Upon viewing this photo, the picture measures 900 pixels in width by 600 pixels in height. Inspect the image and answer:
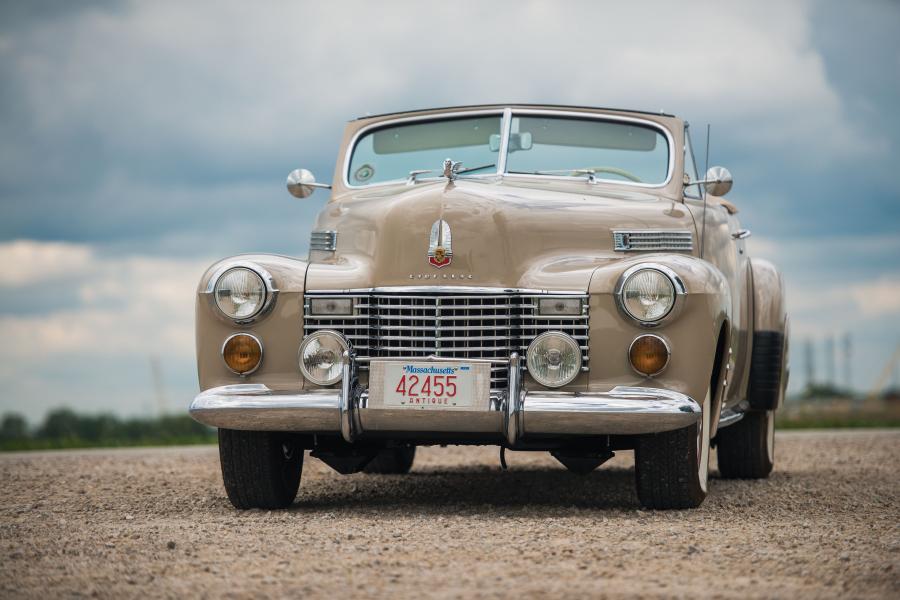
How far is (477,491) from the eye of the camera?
7.24 m

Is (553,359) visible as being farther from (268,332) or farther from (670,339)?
(268,332)

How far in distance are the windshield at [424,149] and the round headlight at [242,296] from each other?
4.97 ft

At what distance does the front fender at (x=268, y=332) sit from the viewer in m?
5.64

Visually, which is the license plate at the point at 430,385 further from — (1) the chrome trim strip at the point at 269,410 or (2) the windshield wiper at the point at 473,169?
(2) the windshield wiper at the point at 473,169

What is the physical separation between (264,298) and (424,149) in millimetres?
1867

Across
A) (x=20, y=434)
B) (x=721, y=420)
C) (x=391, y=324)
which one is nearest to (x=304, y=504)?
(x=391, y=324)

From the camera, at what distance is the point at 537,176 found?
665 cm

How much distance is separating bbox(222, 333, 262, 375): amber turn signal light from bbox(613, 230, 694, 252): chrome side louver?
A: 1.83 meters

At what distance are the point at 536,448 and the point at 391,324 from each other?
0.88 metres

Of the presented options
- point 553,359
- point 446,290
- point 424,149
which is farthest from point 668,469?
point 424,149

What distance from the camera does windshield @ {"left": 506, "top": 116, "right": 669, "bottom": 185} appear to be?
22.3 feet

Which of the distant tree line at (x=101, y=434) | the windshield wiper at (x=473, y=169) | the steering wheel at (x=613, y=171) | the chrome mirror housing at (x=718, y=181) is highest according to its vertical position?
the windshield wiper at (x=473, y=169)

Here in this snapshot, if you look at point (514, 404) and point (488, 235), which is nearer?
point (514, 404)

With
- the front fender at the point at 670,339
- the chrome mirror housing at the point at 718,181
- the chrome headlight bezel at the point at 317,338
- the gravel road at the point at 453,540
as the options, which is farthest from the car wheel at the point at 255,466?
the chrome mirror housing at the point at 718,181
